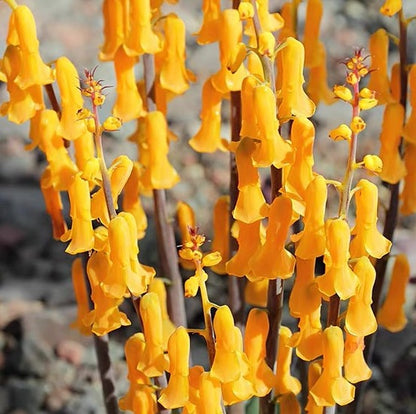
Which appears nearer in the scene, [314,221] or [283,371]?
[314,221]

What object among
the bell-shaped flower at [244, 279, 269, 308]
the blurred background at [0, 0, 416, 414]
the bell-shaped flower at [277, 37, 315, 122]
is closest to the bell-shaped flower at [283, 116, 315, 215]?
the bell-shaped flower at [277, 37, 315, 122]

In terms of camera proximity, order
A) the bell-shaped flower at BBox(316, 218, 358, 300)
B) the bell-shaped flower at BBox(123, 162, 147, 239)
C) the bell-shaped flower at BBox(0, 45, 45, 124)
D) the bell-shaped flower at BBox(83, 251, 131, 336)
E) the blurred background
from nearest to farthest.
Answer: the bell-shaped flower at BBox(316, 218, 358, 300) < the bell-shaped flower at BBox(83, 251, 131, 336) < the bell-shaped flower at BBox(0, 45, 45, 124) < the bell-shaped flower at BBox(123, 162, 147, 239) < the blurred background

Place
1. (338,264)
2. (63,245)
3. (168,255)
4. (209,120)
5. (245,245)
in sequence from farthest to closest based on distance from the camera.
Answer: (63,245), (168,255), (209,120), (245,245), (338,264)

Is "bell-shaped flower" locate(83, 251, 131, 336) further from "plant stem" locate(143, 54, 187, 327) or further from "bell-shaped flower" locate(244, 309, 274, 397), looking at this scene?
"plant stem" locate(143, 54, 187, 327)

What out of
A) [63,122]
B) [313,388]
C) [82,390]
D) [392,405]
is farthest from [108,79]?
[313,388]

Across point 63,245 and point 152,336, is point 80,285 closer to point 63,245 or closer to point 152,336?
point 152,336

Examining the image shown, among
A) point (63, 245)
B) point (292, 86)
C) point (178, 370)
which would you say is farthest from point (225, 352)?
point (63, 245)

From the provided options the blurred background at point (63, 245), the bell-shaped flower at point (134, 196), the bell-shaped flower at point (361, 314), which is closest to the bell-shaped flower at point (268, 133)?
the bell-shaped flower at point (361, 314)
